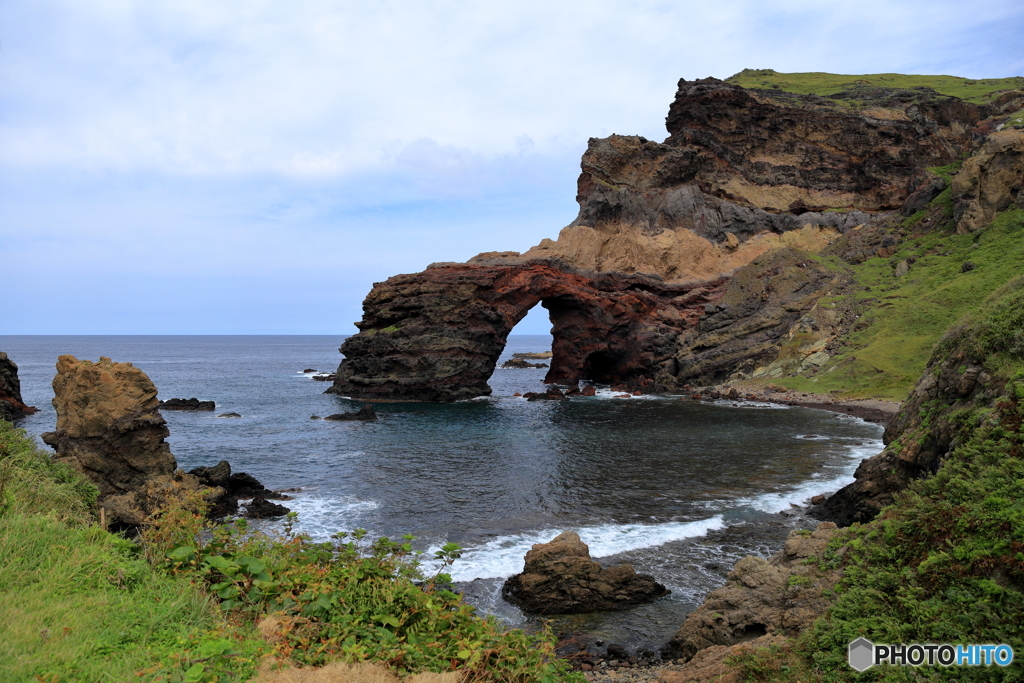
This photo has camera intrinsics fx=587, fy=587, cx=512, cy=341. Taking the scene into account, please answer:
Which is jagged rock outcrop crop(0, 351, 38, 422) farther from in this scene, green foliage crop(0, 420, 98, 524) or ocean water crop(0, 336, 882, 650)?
green foliage crop(0, 420, 98, 524)

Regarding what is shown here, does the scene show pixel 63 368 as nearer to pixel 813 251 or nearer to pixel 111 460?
pixel 111 460

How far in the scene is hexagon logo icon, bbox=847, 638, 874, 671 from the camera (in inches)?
302

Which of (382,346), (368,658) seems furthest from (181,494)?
(382,346)

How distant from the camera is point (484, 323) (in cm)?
6581

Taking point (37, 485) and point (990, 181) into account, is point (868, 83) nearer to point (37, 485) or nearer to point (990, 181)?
point (990, 181)

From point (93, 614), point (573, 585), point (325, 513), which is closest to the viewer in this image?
point (93, 614)

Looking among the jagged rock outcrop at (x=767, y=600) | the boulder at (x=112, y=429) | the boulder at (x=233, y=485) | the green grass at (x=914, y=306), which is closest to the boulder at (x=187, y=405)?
the boulder at (x=233, y=485)

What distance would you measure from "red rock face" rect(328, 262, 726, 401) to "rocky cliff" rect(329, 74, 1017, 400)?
0.17m

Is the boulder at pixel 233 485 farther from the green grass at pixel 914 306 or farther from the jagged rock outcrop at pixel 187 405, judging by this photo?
the green grass at pixel 914 306

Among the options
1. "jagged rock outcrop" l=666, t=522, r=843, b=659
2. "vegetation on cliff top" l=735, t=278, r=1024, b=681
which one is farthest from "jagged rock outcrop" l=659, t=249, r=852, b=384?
"vegetation on cliff top" l=735, t=278, r=1024, b=681

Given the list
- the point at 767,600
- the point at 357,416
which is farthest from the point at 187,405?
the point at 767,600

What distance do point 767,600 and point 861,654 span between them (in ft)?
12.5

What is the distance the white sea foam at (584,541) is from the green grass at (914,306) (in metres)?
35.4

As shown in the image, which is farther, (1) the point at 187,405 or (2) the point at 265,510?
(1) the point at 187,405
